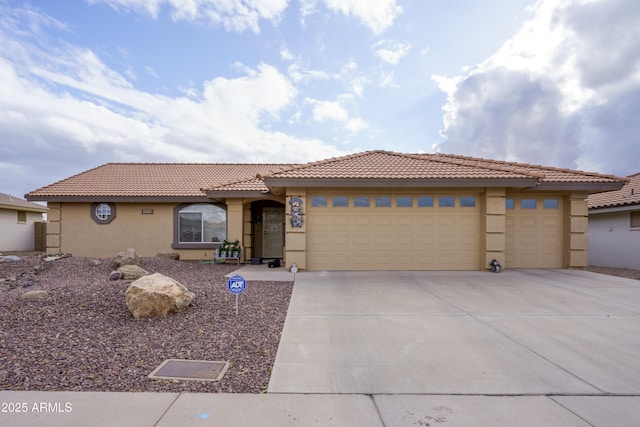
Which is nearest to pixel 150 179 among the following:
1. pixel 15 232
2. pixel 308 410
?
pixel 15 232

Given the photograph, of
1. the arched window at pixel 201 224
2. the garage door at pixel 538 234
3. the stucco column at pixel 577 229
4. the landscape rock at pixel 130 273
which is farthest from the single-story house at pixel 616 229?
the landscape rock at pixel 130 273

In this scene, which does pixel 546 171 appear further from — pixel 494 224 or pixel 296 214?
pixel 296 214

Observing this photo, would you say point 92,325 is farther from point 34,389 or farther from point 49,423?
point 49,423

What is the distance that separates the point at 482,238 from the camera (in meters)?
11.3

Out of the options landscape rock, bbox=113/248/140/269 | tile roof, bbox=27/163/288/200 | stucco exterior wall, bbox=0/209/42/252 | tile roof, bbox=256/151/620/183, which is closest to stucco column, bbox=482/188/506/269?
tile roof, bbox=256/151/620/183

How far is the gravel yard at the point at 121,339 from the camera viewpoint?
364cm

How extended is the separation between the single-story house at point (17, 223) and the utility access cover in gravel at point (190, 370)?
21.9 metres

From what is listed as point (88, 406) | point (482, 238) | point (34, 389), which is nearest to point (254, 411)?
point (88, 406)

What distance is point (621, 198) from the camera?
14391 millimetres

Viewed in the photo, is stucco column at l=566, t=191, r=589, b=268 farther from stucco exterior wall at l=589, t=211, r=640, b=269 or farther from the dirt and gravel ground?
the dirt and gravel ground

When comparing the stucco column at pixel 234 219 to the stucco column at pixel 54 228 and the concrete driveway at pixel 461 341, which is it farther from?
the stucco column at pixel 54 228

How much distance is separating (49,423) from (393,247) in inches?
384

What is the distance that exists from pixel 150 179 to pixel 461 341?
16115mm

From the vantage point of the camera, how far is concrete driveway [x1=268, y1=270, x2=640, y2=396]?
3.66 m
